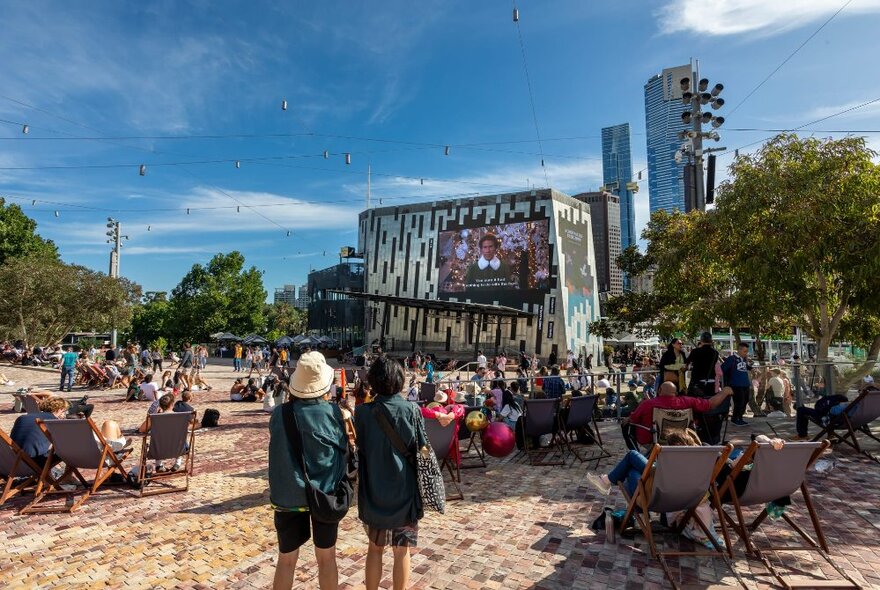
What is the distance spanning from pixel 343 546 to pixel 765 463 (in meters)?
3.19

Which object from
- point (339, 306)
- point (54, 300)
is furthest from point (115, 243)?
point (339, 306)

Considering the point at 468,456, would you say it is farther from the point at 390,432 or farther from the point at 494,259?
the point at 494,259

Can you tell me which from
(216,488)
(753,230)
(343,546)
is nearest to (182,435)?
(216,488)

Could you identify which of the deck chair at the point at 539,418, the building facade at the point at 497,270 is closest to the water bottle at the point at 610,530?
the deck chair at the point at 539,418

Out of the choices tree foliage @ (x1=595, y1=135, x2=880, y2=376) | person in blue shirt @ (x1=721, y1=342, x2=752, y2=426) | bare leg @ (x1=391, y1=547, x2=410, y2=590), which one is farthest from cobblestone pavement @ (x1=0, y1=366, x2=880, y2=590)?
tree foliage @ (x1=595, y1=135, x2=880, y2=376)

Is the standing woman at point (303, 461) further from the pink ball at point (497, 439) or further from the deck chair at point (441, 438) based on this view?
the pink ball at point (497, 439)

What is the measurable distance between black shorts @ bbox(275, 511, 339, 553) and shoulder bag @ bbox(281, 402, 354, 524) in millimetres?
68

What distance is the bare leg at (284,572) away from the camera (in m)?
2.65

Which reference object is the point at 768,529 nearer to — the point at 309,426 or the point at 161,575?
the point at 309,426

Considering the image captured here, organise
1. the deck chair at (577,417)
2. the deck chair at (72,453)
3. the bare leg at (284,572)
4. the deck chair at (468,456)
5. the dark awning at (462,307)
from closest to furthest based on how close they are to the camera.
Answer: the bare leg at (284,572)
the deck chair at (72,453)
the deck chair at (468,456)
the deck chair at (577,417)
the dark awning at (462,307)

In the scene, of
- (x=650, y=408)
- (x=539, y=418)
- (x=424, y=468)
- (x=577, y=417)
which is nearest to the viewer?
(x=424, y=468)

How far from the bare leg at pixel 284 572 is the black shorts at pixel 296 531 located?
44 mm

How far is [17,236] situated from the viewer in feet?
128

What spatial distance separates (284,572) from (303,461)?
0.63 meters
